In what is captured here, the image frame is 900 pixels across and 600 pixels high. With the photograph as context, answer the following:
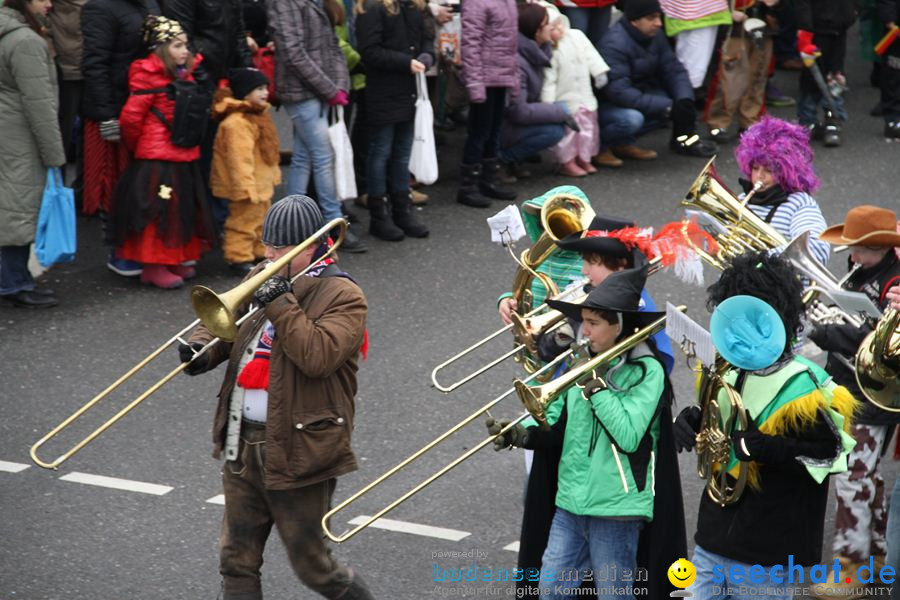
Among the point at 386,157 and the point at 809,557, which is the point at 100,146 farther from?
the point at 809,557

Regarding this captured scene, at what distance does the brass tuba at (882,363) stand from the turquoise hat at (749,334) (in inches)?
37.9

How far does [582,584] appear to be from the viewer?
16.9ft

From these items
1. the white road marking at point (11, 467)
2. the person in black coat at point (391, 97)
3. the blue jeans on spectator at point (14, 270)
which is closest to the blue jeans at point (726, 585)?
the white road marking at point (11, 467)

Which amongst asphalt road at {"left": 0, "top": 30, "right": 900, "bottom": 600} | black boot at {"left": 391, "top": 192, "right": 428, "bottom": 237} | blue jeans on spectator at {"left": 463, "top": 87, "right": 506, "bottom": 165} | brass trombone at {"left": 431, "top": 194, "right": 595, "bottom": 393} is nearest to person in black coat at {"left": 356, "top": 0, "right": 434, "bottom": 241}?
black boot at {"left": 391, "top": 192, "right": 428, "bottom": 237}

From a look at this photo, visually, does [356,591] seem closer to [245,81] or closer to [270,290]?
[270,290]

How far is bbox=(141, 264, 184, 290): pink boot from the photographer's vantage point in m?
9.05

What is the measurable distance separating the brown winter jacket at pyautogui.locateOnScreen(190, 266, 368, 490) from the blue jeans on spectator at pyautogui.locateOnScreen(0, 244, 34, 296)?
3.84 meters

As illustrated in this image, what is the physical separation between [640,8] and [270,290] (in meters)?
7.51

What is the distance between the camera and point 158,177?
8.84m

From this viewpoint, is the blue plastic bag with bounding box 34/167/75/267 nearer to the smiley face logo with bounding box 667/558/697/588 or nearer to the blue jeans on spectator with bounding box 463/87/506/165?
the blue jeans on spectator with bounding box 463/87/506/165

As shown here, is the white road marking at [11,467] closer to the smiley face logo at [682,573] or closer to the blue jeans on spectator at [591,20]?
the smiley face logo at [682,573]

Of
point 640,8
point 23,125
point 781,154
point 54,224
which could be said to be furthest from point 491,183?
point 781,154

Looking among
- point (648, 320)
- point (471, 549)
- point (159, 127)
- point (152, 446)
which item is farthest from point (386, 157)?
point (648, 320)

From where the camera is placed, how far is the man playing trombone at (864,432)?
5.92 meters
